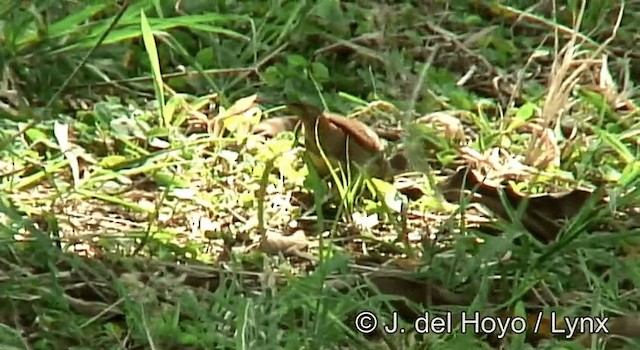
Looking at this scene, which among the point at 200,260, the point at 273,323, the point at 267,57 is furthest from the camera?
the point at 267,57

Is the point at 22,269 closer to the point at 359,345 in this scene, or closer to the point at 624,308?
the point at 359,345

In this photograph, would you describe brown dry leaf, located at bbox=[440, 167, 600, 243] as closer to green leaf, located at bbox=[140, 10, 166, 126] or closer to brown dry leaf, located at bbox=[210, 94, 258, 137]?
brown dry leaf, located at bbox=[210, 94, 258, 137]

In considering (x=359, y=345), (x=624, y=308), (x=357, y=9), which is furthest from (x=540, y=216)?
(x=357, y=9)

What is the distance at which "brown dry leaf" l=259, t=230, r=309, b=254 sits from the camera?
7.07ft

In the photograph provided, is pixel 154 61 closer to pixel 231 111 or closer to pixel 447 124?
pixel 231 111

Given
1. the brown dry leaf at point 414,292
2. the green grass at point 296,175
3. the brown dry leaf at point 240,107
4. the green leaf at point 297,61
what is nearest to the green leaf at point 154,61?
the green grass at point 296,175

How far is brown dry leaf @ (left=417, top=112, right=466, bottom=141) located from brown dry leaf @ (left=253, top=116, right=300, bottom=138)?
0.25 metres

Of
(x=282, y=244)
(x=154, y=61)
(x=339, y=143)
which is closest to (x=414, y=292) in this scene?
(x=282, y=244)

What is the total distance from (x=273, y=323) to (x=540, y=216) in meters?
0.58

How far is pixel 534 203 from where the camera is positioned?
2.24 m

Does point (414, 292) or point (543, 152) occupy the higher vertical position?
point (543, 152)

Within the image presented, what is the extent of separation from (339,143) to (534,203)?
1.17 feet

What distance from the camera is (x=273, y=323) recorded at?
1.85 m

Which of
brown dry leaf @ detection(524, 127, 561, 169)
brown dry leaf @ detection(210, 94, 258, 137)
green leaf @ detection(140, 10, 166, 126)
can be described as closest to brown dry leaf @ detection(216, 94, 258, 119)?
brown dry leaf @ detection(210, 94, 258, 137)
